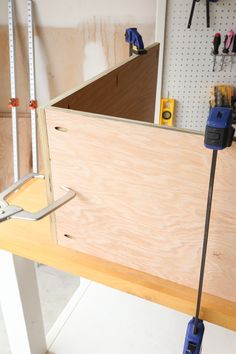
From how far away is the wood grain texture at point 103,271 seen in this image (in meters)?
0.59

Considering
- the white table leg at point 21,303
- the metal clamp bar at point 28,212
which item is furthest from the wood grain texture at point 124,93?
the white table leg at point 21,303

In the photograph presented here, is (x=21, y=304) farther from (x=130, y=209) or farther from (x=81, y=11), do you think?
(x=81, y=11)

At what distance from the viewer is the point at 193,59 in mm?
1277

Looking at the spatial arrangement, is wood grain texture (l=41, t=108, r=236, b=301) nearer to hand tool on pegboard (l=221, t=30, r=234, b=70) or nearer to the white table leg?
the white table leg

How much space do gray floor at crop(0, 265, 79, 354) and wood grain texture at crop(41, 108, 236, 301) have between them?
3.27ft

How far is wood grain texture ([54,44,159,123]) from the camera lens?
2.20 feet

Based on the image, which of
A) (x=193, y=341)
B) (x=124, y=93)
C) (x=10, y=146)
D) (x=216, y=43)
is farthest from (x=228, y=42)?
(x=10, y=146)

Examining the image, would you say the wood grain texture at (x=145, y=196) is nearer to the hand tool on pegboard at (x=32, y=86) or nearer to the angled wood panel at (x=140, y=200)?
the angled wood panel at (x=140, y=200)

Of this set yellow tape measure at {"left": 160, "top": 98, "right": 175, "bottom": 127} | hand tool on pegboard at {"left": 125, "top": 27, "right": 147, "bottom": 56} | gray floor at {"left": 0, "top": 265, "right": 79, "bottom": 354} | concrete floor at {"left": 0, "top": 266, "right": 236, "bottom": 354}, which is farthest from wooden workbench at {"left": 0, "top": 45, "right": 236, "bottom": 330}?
gray floor at {"left": 0, "top": 265, "right": 79, "bottom": 354}

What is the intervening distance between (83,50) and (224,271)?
4.23 ft

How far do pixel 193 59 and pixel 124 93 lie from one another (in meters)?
0.52

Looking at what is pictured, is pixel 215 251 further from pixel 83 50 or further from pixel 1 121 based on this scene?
pixel 1 121

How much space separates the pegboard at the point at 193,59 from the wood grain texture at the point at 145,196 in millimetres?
860

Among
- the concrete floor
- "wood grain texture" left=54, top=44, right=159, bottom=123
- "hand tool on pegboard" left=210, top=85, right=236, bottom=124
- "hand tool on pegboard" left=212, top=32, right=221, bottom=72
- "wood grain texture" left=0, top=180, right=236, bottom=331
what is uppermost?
"hand tool on pegboard" left=212, top=32, right=221, bottom=72
